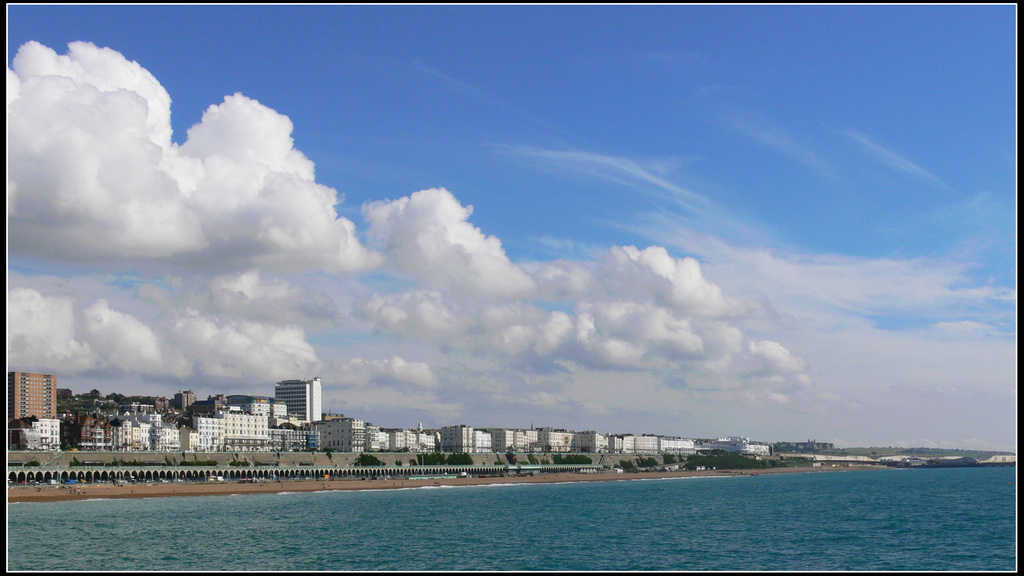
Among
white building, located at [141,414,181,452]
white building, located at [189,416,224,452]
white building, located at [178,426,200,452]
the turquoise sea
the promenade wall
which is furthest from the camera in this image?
white building, located at [189,416,224,452]

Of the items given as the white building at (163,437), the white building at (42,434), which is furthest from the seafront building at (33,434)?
the white building at (163,437)

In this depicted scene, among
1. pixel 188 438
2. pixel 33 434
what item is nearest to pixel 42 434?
pixel 33 434

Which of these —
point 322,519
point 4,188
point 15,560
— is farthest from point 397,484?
point 4,188

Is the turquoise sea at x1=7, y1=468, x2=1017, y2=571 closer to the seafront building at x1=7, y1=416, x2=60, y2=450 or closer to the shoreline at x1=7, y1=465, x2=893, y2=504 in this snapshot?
the shoreline at x1=7, y1=465, x2=893, y2=504

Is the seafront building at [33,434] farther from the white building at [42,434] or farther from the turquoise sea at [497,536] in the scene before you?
the turquoise sea at [497,536]

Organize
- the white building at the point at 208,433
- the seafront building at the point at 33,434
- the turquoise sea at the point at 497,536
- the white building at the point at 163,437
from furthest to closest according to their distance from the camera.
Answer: the white building at the point at 208,433
the white building at the point at 163,437
the seafront building at the point at 33,434
the turquoise sea at the point at 497,536

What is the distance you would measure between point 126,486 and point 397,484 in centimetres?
4166

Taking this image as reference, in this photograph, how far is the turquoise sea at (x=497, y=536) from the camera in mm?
44688

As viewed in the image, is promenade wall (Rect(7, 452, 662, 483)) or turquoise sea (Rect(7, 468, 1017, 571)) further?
promenade wall (Rect(7, 452, 662, 483))

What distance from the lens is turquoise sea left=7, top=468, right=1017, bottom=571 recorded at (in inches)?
1759

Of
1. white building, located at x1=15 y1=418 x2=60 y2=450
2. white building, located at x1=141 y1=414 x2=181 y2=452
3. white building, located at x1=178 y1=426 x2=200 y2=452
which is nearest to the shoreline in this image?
white building, located at x1=15 y1=418 x2=60 y2=450

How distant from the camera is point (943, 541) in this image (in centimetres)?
5669

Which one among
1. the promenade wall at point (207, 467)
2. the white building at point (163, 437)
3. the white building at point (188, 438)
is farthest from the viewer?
the white building at point (188, 438)

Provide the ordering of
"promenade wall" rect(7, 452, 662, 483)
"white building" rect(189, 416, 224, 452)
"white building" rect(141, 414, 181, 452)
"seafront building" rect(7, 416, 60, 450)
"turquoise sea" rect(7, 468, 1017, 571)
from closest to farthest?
"turquoise sea" rect(7, 468, 1017, 571) < "promenade wall" rect(7, 452, 662, 483) < "seafront building" rect(7, 416, 60, 450) < "white building" rect(141, 414, 181, 452) < "white building" rect(189, 416, 224, 452)
